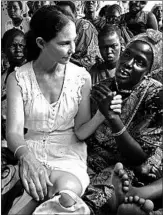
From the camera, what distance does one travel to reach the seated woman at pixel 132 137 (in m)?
1.89

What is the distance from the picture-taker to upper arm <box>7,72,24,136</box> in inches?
72.0

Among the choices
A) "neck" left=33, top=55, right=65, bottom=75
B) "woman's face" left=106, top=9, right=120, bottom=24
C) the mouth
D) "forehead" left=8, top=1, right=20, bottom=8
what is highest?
"forehead" left=8, top=1, right=20, bottom=8

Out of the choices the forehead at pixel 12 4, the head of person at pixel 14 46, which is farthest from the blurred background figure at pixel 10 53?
the forehead at pixel 12 4

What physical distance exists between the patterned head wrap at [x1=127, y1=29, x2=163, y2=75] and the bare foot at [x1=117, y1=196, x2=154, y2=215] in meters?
0.53

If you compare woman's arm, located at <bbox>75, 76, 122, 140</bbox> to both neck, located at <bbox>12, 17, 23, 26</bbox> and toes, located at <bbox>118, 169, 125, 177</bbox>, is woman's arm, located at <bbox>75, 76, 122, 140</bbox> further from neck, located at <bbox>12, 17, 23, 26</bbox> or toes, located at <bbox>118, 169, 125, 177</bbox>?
neck, located at <bbox>12, 17, 23, 26</bbox>

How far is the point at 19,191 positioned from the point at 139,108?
2.00ft

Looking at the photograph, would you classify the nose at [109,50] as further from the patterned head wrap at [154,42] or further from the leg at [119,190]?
the leg at [119,190]

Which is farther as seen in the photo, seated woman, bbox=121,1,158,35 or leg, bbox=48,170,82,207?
seated woman, bbox=121,1,158,35

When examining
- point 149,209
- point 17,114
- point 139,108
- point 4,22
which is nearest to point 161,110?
point 139,108

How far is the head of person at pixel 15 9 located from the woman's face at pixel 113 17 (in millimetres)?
373

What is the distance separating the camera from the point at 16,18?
193cm

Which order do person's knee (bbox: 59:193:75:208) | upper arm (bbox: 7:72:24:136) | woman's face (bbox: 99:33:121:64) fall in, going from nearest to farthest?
person's knee (bbox: 59:193:75:208) → upper arm (bbox: 7:72:24:136) → woman's face (bbox: 99:33:121:64)

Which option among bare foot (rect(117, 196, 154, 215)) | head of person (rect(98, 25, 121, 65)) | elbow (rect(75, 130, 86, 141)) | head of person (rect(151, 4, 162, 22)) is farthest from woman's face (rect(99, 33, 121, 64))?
bare foot (rect(117, 196, 154, 215))

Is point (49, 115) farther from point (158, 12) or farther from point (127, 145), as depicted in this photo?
point (158, 12)
